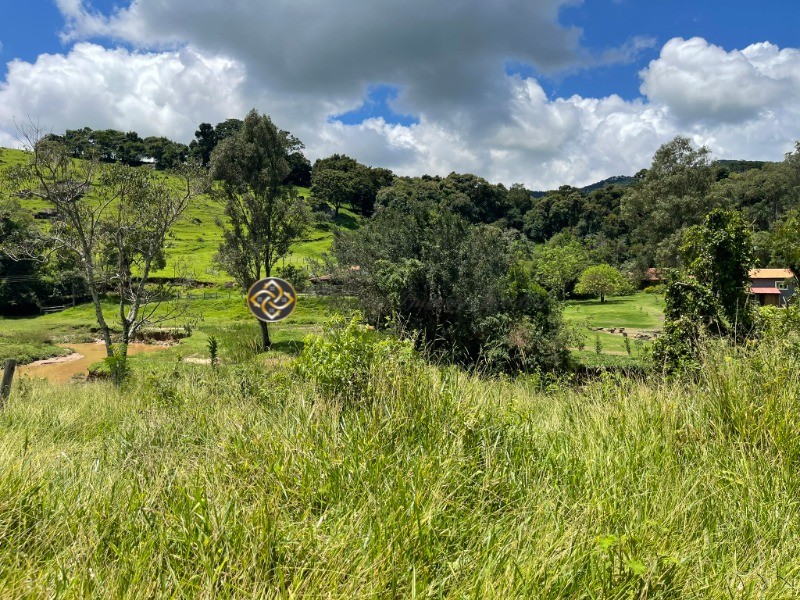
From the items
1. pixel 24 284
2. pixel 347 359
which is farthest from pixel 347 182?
pixel 347 359

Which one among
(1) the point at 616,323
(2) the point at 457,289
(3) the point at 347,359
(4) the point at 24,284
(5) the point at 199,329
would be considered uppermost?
(4) the point at 24,284

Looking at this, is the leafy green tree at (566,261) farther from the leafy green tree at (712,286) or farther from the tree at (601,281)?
the leafy green tree at (712,286)

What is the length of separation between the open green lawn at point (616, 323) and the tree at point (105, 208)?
1626 centimetres

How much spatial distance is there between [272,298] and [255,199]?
16.0 meters

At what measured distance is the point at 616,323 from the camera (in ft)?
123

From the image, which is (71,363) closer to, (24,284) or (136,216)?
(136,216)

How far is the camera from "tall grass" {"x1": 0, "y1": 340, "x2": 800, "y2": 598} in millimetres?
2148

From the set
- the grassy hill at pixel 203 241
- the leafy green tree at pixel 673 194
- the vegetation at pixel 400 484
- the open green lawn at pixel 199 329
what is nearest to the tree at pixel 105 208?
the open green lawn at pixel 199 329

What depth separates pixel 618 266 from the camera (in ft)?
216

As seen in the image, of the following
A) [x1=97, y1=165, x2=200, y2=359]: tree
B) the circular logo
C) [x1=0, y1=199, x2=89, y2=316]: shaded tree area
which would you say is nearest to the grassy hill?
[x1=0, y1=199, x2=89, y2=316]: shaded tree area

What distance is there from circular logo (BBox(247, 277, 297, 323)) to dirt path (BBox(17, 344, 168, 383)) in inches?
594

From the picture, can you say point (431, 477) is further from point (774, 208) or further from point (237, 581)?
point (774, 208)

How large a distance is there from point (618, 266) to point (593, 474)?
227 feet

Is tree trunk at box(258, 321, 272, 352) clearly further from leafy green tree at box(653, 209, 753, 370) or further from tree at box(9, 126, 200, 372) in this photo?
leafy green tree at box(653, 209, 753, 370)
